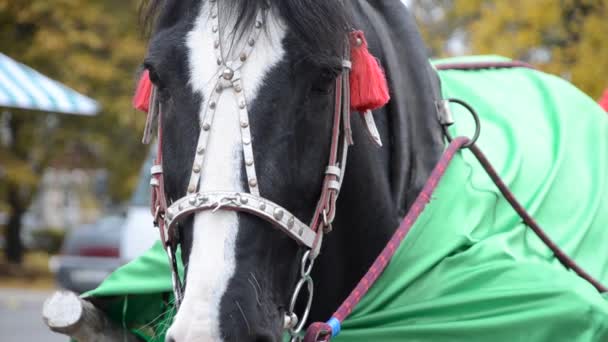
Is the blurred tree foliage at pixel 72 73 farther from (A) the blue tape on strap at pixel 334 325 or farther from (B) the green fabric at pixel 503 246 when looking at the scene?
(A) the blue tape on strap at pixel 334 325

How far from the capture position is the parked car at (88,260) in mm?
11578

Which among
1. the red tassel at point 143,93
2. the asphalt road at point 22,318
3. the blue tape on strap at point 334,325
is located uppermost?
the red tassel at point 143,93

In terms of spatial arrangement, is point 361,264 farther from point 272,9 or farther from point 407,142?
point 272,9

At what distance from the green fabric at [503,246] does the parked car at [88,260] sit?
811 centimetres

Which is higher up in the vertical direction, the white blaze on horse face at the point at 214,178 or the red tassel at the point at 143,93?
the red tassel at the point at 143,93

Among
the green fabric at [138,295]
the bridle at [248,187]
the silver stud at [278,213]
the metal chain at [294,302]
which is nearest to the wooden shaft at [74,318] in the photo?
the green fabric at [138,295]

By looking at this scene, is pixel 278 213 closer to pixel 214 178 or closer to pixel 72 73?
pixel 214 178

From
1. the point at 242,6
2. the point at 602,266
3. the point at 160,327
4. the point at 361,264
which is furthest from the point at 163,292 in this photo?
the point at 602,266

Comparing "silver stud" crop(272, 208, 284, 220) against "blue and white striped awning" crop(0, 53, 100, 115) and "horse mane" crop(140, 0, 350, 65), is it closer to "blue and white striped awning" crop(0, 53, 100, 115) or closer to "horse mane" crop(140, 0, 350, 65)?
"horse mane" crop(140, 0, 350, 65)

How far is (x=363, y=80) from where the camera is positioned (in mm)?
2684

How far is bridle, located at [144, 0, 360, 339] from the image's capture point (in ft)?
7.52

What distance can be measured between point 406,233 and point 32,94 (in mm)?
6432

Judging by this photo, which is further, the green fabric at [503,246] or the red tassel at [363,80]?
the green fabric at [503,246]

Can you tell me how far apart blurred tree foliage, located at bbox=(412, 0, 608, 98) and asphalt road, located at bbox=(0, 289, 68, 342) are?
554cm
